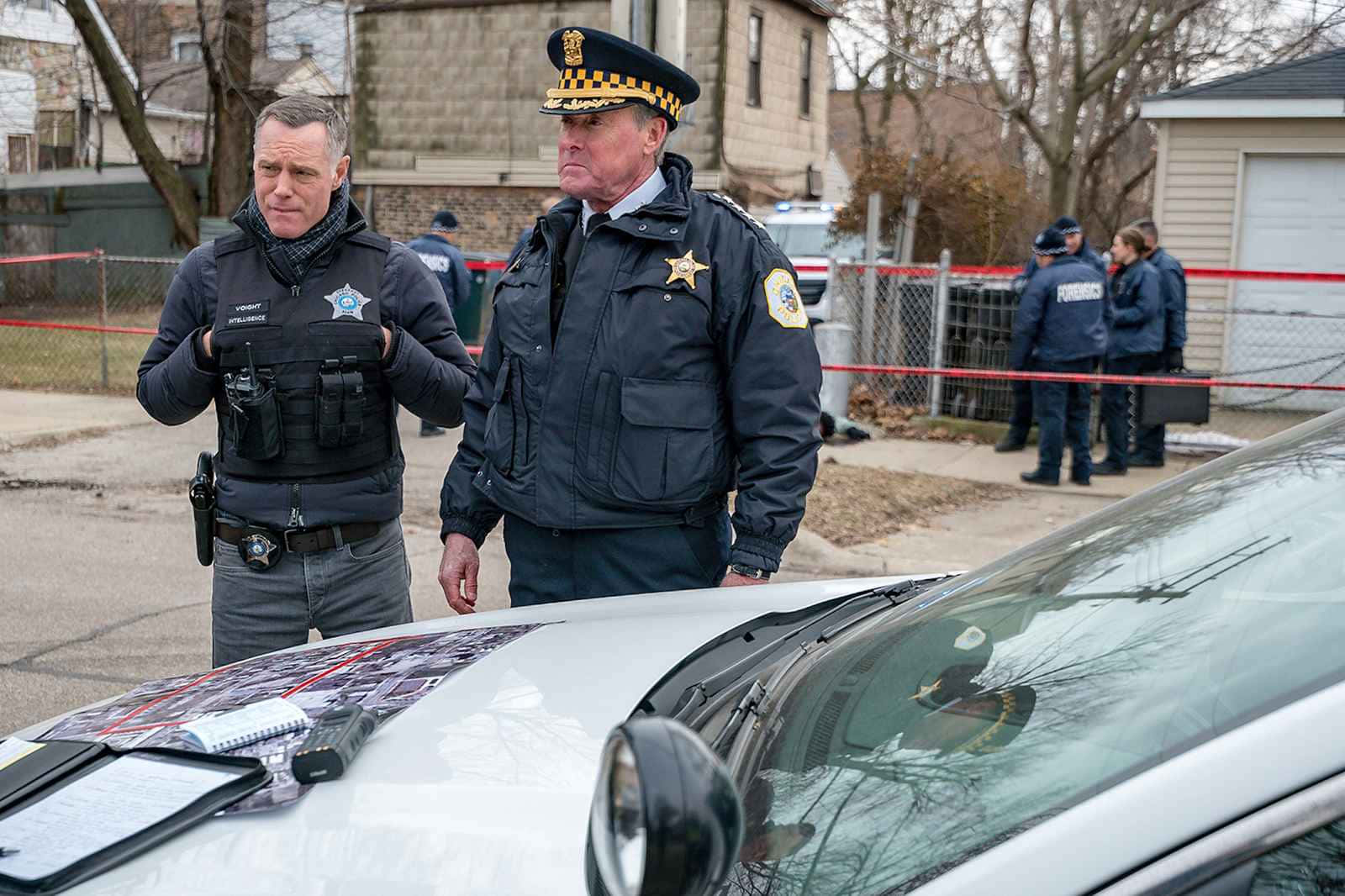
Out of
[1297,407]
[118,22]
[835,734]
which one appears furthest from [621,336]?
[118,22]

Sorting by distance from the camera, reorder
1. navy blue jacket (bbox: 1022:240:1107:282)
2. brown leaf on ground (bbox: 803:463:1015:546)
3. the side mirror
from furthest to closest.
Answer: navy blue jacket (bbox: 1022:240:1107:282) → brown leaf on ground (bbox: 803:463:1015:546) → the side mirror

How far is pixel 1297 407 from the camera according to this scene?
11695mm

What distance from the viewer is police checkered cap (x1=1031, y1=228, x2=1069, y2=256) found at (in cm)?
977

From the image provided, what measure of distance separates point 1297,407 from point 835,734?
11.2 m

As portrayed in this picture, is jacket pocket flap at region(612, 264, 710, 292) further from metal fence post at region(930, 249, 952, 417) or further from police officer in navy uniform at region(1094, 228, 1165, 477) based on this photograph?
metal fence post at region(930, 249, 952, 417)

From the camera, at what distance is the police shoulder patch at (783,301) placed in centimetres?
306

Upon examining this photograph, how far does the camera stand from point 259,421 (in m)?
3.21

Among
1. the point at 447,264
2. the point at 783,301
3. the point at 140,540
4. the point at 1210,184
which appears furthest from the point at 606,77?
the point at 1210,184

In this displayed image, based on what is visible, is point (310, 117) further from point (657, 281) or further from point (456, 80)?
Result: point (456, 80)

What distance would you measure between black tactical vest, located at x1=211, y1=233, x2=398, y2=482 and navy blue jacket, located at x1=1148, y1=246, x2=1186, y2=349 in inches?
317

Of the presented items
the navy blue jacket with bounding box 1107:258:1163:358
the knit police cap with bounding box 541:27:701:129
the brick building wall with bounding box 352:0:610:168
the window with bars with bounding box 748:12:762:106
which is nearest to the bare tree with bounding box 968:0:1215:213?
the window with bars with bounding box 748:12:762:106

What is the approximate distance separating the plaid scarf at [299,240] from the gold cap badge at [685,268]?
32.0 inches

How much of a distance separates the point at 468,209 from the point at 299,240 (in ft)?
76.8

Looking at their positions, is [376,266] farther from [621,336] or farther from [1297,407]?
[1297,407]
